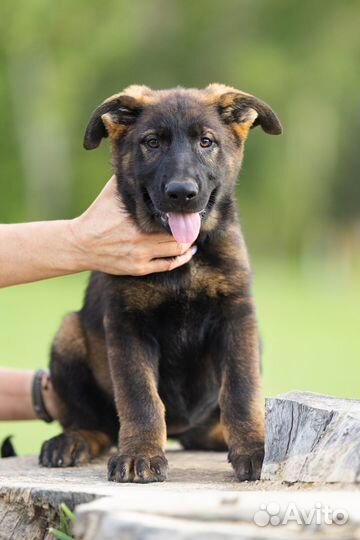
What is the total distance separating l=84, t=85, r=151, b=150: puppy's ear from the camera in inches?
Result: 196

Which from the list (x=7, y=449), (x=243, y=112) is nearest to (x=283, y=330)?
(x=7, y=449)

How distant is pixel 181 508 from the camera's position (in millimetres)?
3096

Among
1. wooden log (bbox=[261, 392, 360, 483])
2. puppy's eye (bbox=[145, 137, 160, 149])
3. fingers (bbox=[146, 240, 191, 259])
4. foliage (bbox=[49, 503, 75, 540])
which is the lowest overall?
foliage (bbox=[49, 503, 75, 540])

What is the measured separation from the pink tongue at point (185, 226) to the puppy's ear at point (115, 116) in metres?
0.48

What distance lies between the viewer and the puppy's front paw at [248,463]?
4.40m

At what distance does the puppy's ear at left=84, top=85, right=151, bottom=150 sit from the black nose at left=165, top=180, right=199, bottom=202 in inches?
18.9

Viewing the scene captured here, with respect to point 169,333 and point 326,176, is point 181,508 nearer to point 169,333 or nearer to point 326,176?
point 169,333

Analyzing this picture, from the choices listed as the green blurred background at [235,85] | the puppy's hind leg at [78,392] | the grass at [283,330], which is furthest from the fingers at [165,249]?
the green blurred background at [235,85]

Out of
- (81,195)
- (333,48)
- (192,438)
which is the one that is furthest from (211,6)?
(192,438)

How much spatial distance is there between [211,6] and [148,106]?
132 feet

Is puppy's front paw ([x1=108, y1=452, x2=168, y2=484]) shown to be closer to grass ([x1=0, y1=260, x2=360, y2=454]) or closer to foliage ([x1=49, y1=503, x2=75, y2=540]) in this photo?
foliage ([x1=49, y1=503, x2=75, y2=540])

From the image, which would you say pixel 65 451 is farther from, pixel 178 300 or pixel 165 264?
pixel 165 264

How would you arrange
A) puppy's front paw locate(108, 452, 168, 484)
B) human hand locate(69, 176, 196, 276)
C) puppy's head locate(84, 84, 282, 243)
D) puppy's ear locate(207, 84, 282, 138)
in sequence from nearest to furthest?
puppy's front paw locate(108, 452, 168, 484)
puppy's head locate(84, 84, 282, 243)
human hand locate(69, 176, 196, 276)
puppy's ear locate(207, 84, 282, 138)

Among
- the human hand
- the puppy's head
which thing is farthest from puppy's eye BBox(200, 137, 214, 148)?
the human hand
